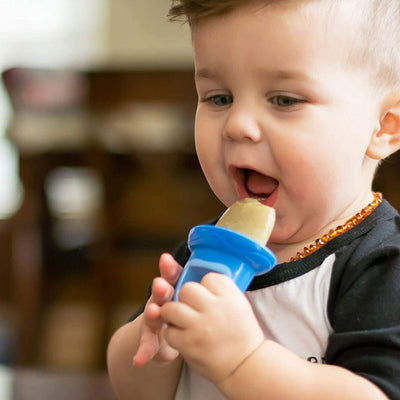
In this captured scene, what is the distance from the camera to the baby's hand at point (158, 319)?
0.57 meters

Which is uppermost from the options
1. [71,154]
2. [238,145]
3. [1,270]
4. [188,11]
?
[188,11]

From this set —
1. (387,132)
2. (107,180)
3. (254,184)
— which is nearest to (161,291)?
(254,184)

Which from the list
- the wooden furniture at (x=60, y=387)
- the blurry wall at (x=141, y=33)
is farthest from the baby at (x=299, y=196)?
the blurry wall at (x=141, y=33)

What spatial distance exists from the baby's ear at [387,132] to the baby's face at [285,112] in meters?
0.02

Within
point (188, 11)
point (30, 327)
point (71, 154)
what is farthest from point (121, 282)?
point (188, 11)

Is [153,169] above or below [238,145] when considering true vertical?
below

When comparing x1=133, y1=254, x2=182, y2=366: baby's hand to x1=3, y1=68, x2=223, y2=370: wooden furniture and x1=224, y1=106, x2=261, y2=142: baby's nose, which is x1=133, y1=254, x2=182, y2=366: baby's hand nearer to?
x1=224, y1=106, x2=261, y2=142: baby's nose

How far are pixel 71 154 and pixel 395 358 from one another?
74.6 inches

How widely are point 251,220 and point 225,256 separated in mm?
44

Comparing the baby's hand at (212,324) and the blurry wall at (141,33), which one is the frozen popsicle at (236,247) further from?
the blurry wall at (141,33)

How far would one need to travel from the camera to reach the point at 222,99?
0.68m

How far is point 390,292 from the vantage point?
0.59m

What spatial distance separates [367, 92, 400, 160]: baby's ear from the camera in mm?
686

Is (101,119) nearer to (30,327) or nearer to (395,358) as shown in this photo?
(30,327)
